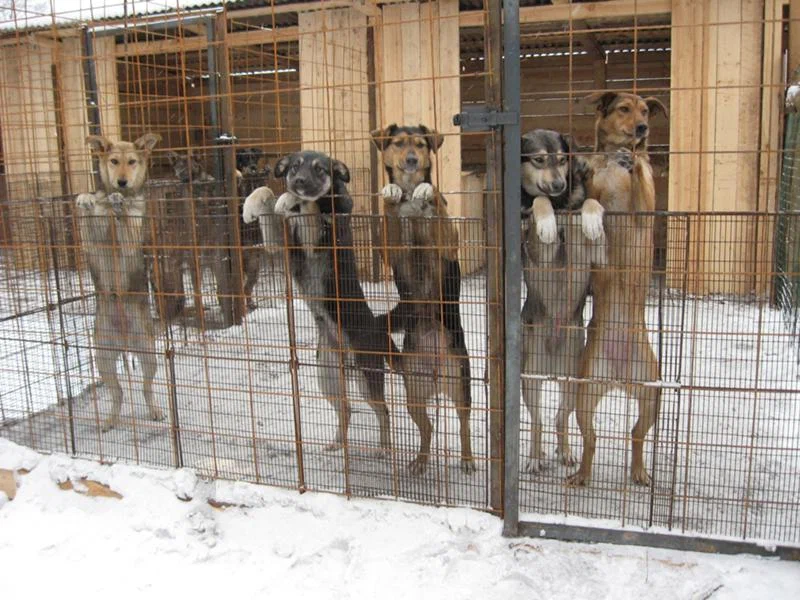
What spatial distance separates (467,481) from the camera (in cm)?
430

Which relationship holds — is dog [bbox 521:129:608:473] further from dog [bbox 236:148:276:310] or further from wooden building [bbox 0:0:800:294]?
wooden building [bbox 0:0:800:294]

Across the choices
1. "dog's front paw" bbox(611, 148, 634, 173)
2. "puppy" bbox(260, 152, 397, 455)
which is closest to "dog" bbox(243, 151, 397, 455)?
"puppy" bbox(260, 152, 397, 455)

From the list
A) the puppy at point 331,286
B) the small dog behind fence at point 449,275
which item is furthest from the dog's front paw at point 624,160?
the puppy at point 331,286

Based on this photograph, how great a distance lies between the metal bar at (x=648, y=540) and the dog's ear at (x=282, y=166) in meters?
2.76

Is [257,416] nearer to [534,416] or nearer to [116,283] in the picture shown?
[116,283]

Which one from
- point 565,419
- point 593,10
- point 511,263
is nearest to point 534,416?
point 565,419

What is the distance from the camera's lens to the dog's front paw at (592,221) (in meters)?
3.71

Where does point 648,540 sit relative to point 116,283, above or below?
below

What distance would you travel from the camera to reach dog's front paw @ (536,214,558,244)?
12.4 ft

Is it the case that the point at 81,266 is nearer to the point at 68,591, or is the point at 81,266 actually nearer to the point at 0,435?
the point at 0,435

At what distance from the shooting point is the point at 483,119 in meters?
3.49

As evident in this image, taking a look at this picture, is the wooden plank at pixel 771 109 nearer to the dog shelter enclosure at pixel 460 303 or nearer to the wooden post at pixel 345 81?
the dog shelter enclosure at pixel 460 303

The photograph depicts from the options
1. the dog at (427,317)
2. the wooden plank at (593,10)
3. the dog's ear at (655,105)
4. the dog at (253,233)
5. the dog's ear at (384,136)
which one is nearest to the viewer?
the dog at (427,317)

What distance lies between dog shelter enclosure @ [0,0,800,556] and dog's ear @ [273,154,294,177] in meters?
0.20
